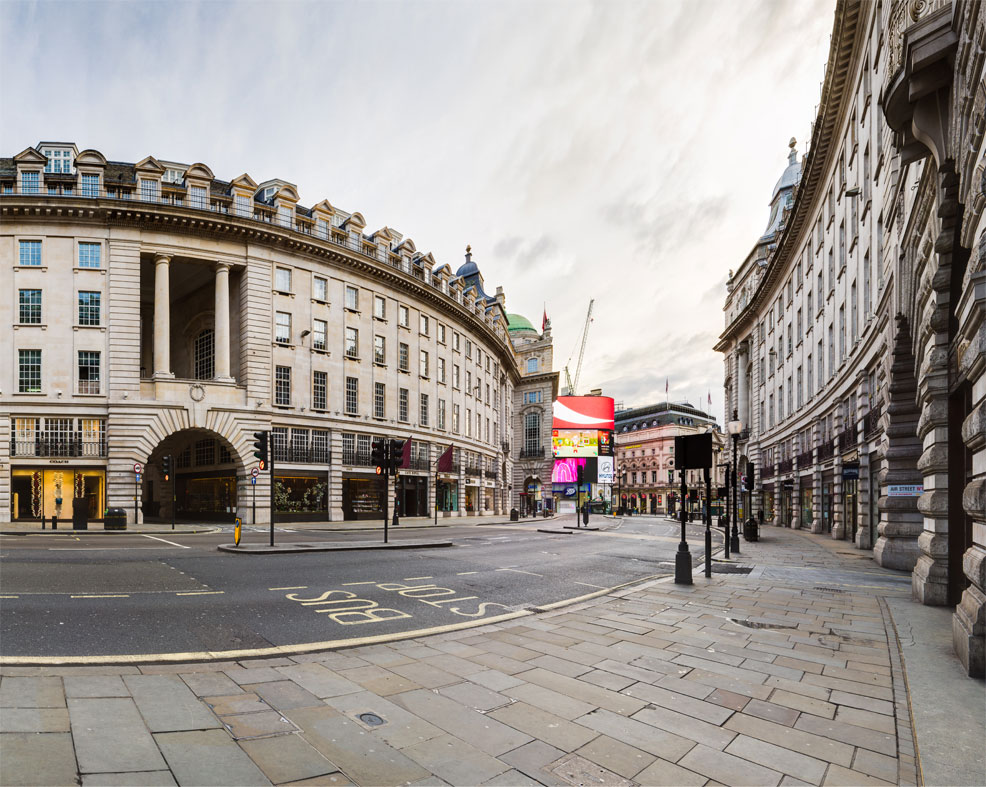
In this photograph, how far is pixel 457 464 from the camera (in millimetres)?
53094

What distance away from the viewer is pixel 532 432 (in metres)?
89.8

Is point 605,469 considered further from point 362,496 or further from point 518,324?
point 362,496

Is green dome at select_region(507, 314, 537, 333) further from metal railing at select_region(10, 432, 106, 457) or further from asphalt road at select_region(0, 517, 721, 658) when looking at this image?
asphalt road at select_region(0, 517, 721, 658)

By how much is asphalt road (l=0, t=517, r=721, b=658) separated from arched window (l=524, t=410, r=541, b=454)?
70319mm

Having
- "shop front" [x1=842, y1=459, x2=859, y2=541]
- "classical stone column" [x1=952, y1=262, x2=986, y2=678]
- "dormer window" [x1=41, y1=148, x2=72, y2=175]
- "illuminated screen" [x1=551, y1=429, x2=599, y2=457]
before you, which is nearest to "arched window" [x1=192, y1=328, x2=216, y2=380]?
"dormer window" [x1=41, y1=148, x2=72, y2=175]

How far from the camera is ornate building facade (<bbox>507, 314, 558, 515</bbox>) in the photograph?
Result: 8762 centimetres

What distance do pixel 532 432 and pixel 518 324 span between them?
25.5 metres

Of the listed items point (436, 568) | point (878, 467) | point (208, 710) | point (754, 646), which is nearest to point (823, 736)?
point (754, 646)

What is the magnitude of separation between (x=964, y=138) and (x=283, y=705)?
372 inches

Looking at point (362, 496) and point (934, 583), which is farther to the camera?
point (362, 496)

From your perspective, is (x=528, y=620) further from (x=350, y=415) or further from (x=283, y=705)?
(x=350, y=415)

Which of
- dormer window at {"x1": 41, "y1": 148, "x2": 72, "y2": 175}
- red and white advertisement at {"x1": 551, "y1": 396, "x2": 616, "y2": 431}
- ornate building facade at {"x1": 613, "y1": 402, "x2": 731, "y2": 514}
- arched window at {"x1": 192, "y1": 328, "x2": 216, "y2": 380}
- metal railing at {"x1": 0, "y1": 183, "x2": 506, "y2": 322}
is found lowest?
ornate building facade at {"x1": 613, "y1": 402, "x2": 731, "y2": 514}

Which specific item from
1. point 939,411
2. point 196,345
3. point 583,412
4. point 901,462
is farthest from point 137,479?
point 583,412

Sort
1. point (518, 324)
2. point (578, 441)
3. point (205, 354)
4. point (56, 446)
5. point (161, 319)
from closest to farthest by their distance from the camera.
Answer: point (56, 446) → point (161, 319) → point (205, 354) → point (578, 441) → point (518, 324)
